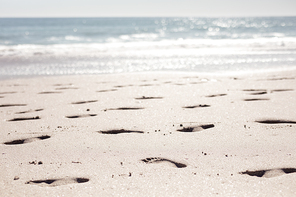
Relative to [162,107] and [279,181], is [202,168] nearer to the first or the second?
[279,181]

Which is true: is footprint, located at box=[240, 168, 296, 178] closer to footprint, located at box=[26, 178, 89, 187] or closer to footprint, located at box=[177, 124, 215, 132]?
footprint, located at box=[177, 124, 215, 132]

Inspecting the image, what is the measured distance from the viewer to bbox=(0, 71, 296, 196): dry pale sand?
1.52 meters

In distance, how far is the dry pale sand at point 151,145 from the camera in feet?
5.00

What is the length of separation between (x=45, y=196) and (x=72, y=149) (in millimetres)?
581

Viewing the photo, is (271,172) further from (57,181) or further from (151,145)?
(57,181)

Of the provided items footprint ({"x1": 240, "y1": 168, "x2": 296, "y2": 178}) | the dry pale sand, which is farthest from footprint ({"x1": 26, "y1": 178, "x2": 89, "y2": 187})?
footprint ({"x1": 240, "y1": 168, "x2": 296, "y2": 178})

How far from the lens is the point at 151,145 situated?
205 cm

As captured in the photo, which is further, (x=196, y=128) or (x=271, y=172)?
(x=196, y=128)

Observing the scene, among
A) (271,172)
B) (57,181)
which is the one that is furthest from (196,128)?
(57,181)

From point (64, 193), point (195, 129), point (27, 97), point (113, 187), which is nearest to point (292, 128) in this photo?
point (195, 129)

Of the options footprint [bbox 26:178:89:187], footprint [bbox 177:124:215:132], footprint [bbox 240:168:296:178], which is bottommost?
footprint [bbox 240:168:296:178]

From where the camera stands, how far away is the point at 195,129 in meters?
2.37

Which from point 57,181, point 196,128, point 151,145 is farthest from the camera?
point 196,128

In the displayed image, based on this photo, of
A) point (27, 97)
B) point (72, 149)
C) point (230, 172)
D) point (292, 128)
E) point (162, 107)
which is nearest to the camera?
point (230, 172)
